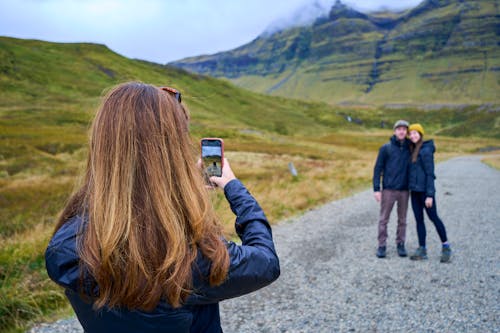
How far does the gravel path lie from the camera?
4609 millimetres

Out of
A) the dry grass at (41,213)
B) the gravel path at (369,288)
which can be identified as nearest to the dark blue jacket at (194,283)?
the dry grass at (41,213)

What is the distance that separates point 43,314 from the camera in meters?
4.88

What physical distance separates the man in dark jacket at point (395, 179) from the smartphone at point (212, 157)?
568 centimetres

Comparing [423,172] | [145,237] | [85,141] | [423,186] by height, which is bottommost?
[85,141]

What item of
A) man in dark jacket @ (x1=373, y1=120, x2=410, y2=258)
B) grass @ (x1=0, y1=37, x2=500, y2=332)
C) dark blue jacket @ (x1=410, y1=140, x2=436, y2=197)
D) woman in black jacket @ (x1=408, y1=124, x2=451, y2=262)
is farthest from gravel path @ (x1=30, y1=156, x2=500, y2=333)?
grass @ (x1=0, y1=37, x2=500, y2=332)

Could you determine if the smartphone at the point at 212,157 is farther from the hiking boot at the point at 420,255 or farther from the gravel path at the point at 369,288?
the hiking boot at the point at 420,255

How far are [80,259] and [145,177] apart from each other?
0.37m

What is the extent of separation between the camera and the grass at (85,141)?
6254mm

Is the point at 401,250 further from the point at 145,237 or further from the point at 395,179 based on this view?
the point at 145,237

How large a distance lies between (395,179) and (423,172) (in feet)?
1.60

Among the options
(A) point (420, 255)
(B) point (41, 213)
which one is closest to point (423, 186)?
(A) point (420, 255)

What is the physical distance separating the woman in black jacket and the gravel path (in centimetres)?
29

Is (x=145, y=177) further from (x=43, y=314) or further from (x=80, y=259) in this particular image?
(x=43, y=314)

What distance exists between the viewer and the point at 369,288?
18.6 feet
